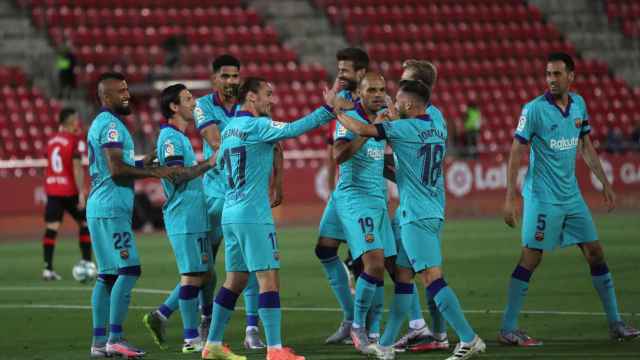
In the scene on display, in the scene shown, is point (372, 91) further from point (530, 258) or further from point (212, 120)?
point (530, 258)

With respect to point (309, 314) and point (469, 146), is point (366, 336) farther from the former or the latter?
point (469, 146)

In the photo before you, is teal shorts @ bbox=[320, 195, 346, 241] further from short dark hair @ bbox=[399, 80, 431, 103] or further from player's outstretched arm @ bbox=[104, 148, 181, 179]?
short dark hair @ bbox=[399, 80, 431, 103]

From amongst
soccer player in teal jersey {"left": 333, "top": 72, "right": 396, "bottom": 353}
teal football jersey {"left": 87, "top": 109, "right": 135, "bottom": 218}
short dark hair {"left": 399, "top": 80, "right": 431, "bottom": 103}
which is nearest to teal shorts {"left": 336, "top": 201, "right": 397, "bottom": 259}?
soccer player in teal jersey {"left": 333, "top": 72, "right": 396, "bottom": 353}

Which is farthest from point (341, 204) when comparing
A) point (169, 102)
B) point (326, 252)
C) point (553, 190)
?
point (553, 190)

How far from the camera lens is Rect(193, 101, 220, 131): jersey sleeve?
11680 millimetres

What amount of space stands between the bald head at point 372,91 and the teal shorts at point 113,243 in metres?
2.34

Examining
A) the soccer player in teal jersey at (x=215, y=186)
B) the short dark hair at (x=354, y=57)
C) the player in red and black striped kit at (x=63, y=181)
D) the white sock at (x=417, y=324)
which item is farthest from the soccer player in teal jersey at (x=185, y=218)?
the player in red and black striped kit at (x=63, y=181)

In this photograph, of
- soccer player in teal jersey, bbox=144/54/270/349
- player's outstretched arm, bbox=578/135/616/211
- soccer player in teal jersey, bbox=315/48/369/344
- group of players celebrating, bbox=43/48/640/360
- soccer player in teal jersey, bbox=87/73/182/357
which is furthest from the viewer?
player's outstretched arm, bbox=578/135/616/211

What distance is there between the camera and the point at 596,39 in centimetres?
3944

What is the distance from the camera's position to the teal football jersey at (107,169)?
36.1 ft

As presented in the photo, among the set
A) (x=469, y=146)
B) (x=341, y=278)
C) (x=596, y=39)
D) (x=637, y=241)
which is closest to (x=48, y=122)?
(x=469, y=146)

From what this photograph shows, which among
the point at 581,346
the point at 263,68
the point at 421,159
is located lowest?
the point at 581,346

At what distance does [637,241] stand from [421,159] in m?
12.6

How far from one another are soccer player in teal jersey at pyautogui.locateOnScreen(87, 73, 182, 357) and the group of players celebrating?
12 mm
